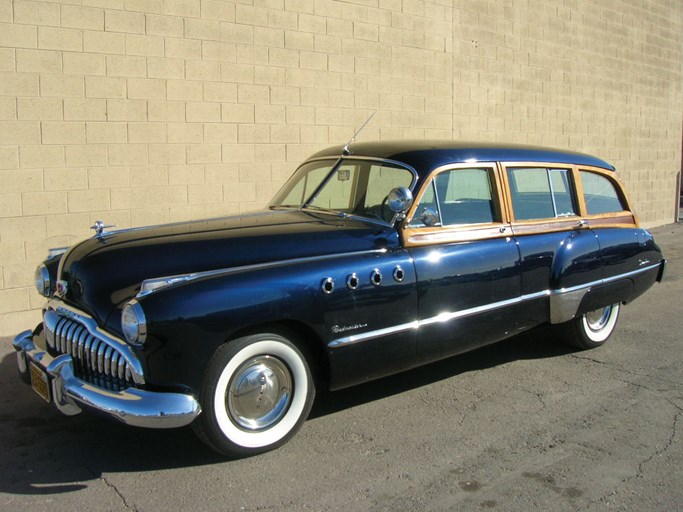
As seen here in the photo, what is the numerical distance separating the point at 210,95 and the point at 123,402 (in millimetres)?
4713

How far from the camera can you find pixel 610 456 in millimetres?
3906

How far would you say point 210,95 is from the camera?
24.4 ft

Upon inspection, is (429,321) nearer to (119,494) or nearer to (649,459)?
(649,459)

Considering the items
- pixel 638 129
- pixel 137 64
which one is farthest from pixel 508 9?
pixel 137 64

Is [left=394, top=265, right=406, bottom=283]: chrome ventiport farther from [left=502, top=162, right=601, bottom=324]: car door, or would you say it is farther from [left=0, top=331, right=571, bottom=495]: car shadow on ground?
[left=502, top=162, right=601, bottom=324]: car door

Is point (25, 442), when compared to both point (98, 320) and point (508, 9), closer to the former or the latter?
point (98, 320)

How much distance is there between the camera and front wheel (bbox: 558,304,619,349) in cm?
583

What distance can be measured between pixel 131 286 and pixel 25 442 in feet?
4.10

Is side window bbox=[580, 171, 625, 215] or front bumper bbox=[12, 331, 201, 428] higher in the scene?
side window bbox=[580, 171, 625, 215]

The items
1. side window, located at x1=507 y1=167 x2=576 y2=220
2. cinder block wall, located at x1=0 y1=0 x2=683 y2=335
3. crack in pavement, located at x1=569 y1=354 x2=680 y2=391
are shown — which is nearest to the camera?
crack in pavement, located at x1=569 y1=354 x2=680 y2=391

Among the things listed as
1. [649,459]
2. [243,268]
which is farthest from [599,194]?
[243,268]

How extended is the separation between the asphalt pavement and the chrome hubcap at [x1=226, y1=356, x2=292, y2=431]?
0.22 meters

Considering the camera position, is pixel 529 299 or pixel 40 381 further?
pixel 529 299

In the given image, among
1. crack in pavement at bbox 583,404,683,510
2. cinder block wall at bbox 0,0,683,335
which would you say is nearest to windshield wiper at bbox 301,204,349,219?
crack in pavement at bbox 583,404,683,510
